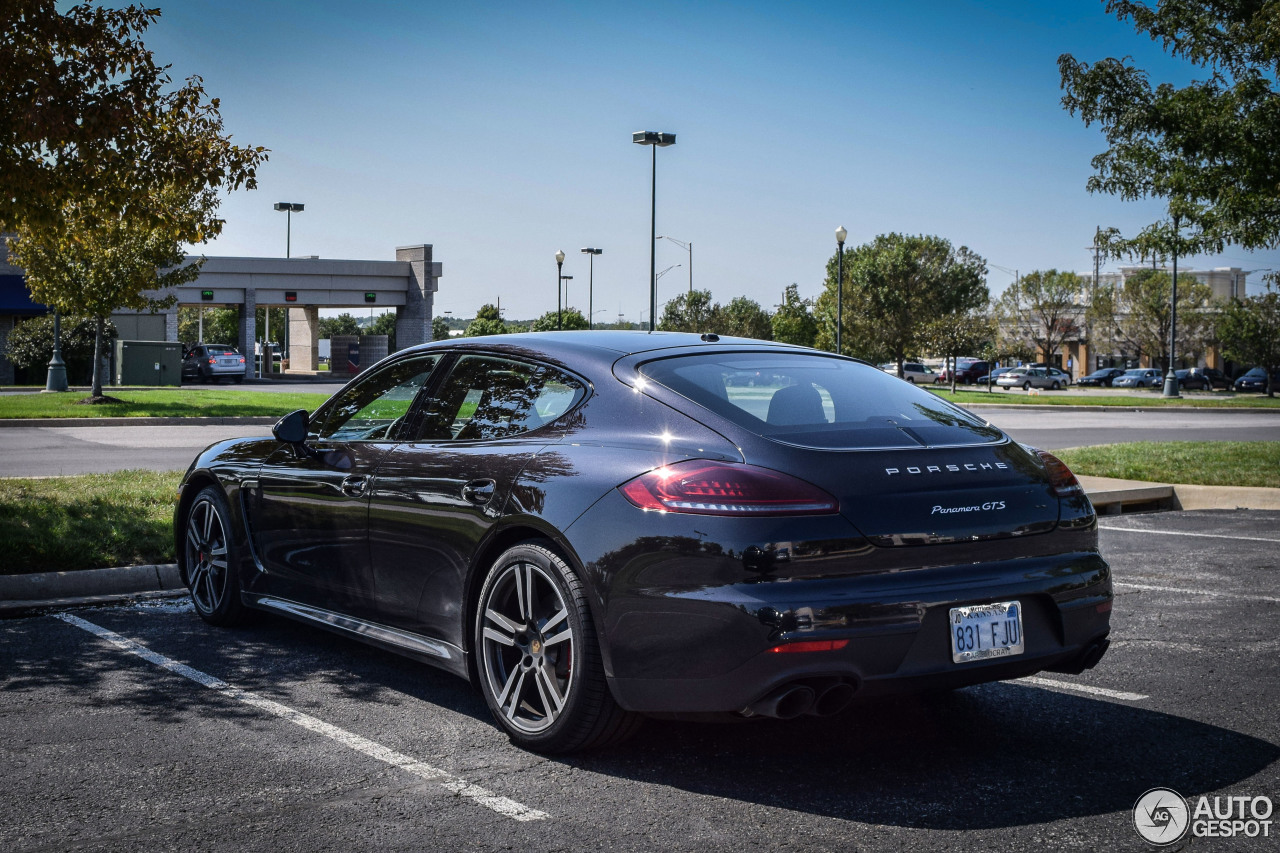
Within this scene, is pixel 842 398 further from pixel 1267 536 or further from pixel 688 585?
pixel 1267 536

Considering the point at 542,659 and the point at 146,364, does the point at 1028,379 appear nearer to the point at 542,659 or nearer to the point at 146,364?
the point at 146,364

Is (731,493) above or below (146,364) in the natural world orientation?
below

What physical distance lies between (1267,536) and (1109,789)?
23.4 ft

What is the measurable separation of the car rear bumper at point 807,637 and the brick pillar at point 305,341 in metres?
64.2

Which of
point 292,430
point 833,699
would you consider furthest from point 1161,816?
point 292,430

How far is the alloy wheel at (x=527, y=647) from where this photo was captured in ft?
13.9

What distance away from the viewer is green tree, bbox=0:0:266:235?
9.25 meters

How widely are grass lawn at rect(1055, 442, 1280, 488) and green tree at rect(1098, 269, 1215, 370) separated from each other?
64432 millimetres

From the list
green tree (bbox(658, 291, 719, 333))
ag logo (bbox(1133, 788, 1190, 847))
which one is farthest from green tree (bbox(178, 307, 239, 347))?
ag logo (bbox(1133, 788, 1190, 847))

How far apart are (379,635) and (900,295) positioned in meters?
60.6

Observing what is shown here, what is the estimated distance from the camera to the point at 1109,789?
12.8 feet

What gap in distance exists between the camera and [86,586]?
7.33m

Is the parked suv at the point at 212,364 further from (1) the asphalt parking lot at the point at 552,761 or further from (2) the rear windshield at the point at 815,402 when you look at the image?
(2) the rear windshield at the point at 815,402

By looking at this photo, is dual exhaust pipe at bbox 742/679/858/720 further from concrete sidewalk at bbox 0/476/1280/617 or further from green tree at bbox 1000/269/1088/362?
green tree at bbox 1000/269/1088/362
